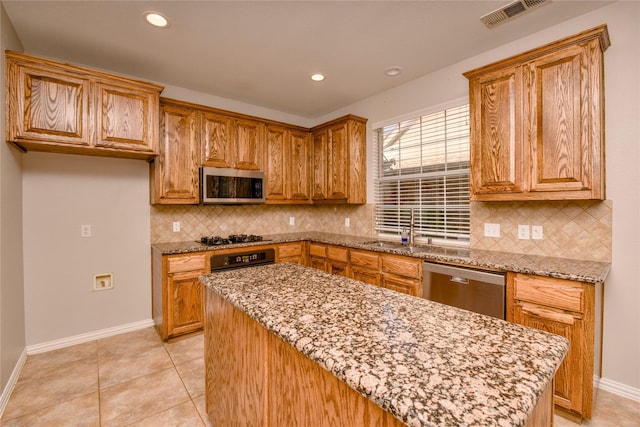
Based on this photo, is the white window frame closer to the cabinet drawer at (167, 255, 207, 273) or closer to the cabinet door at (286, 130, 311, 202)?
the cabinet door at (286, 130, 311, 202)

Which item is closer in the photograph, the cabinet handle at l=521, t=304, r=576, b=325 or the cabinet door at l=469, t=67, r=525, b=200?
the cabinet handle at l=521, t=304, r=576, b=325

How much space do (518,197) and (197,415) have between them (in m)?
2.69

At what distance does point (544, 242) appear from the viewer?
240cm

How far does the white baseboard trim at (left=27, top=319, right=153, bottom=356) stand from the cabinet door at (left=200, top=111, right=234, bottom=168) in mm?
1860

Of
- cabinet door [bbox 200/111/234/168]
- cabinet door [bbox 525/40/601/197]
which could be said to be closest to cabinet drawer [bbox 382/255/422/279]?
cabinet door [bbox 525/40/601/197]

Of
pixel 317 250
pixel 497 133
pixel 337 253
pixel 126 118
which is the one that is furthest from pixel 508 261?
pixel 126 118

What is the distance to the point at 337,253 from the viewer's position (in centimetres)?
346

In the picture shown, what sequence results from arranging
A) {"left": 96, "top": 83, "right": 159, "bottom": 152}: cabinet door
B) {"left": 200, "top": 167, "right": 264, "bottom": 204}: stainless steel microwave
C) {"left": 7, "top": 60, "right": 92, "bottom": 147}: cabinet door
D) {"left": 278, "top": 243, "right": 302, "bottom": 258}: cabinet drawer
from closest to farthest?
1. {"left": 7, "top": 60, "right": 92, "bottom": 147}: cabinet door
2. {"left": 96, "top": 83, "right": 159, "bottom": 152}: cabinet door
3. {"left": 200, "top": 167, "right": 264, "bottom": 204}: stainless steel microwave
4. {"left": 278, "top": 243, "right": 302, "bottom": 258}: cabinet drawer

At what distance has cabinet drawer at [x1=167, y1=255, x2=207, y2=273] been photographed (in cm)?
288

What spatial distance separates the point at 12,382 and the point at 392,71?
13.5 feet

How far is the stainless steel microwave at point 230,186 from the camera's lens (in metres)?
3.30

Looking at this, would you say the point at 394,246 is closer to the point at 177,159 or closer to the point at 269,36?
the point at 269,36

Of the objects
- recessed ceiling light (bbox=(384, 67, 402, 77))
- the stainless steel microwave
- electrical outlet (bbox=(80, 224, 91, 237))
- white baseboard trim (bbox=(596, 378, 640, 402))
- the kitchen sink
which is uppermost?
recessed ceiling light (bbox=(384, 67, 402, 77))

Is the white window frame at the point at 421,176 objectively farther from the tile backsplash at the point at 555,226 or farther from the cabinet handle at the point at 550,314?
the cabinet handle at the point at 550,314
